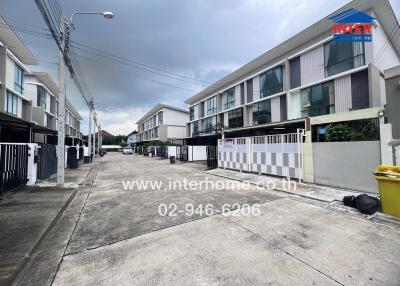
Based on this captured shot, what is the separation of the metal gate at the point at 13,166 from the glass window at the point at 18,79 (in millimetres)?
13259

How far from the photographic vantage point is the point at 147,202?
6.27 m

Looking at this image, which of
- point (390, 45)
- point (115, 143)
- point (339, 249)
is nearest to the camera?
point (339, 249)

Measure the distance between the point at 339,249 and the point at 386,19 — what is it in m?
16.3

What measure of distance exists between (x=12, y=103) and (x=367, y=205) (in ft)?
76.7

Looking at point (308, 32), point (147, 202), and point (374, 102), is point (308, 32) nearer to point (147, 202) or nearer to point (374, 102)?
point (374, 102)

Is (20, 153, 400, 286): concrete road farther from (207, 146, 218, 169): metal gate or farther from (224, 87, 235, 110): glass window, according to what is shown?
(224, 87, 235, 110): glass window

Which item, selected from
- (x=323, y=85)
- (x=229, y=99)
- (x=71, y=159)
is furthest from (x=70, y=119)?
(x=323, y=85)

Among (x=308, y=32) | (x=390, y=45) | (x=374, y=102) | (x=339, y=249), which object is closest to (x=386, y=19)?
(x=390, y=45)

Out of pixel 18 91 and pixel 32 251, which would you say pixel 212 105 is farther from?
pixel 32 251

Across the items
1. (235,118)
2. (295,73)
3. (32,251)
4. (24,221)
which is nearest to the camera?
(32,251)

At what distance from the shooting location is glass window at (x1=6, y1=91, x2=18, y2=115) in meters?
16.0

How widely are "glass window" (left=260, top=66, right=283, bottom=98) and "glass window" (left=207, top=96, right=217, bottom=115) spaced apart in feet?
30.1

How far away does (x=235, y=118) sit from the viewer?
78.0ft

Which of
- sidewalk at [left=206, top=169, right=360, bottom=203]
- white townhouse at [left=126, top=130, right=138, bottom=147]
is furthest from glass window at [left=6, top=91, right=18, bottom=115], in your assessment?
white townhouse at [left=126, top=130, right=138, bottom=147]
